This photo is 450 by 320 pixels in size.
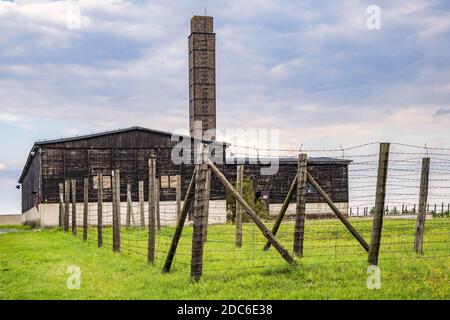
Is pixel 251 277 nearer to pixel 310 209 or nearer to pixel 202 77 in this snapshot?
pixel 202 77

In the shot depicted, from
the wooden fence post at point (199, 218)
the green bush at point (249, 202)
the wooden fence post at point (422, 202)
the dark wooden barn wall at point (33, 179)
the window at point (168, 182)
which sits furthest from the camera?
the dark wooden barn wall at point (33, 179)

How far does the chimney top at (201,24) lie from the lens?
51.0m

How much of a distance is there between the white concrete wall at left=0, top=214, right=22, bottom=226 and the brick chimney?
40.6 metres

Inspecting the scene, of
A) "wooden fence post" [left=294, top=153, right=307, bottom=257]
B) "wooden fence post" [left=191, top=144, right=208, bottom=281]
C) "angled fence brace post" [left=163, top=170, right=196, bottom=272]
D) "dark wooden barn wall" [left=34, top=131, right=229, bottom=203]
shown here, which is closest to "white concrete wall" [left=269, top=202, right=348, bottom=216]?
"dark wooden barn wall" [left=34, top=131, right=229, bottom=203]

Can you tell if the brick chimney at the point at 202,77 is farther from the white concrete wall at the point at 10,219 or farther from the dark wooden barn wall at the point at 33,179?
the white concrete wall at the point at 10,219

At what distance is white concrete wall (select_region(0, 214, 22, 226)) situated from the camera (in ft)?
266

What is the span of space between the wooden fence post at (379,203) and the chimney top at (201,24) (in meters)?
39.6

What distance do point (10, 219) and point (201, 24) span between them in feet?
147

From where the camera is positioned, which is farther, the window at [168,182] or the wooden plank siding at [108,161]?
the window at [168,182]

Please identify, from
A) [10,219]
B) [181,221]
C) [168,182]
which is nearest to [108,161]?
[168,182]

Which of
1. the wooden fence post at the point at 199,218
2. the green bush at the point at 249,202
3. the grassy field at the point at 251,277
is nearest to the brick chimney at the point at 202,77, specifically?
the green bush at the point at 249,202

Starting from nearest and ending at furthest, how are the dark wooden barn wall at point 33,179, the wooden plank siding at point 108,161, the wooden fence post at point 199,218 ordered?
the wooden fence post at point 199,218, the wooden plank siding at point 108,161, the dark wooden barn wall at point 33,179
